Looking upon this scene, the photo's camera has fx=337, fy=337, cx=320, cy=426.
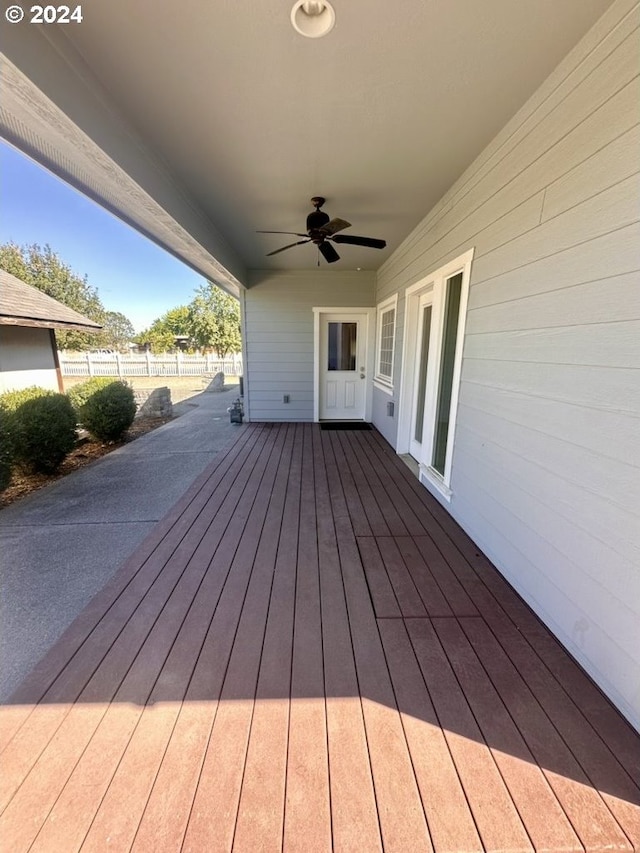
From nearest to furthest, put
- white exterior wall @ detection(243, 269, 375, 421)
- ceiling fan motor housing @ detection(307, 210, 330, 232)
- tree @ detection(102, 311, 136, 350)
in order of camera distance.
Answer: ceiling fan motor housing @ detection(307, 210, 330, 232)
white exterior wall @ detection(243, 269, 375, 421)
tree @ detection(102, 311, 136, 350)

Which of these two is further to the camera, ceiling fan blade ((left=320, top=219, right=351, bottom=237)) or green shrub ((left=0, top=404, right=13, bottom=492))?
green shrub ((left=0, top=404, right=13, bottom=492))

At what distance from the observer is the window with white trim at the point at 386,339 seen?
16.4 feet

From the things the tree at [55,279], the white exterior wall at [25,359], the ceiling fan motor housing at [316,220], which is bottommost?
the white exterior wall at [25,359]

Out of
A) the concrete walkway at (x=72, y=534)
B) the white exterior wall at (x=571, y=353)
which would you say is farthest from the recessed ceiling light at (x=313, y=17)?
the concrete walkway at (x=72, y=534)

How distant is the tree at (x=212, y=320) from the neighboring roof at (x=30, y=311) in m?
17.4

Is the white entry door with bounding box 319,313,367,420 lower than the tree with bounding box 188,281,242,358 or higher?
lower

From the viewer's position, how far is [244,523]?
8.79ft

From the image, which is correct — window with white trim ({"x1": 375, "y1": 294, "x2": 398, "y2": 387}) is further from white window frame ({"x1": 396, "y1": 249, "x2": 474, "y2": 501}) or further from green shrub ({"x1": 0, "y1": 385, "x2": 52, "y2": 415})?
green shrub ({"x1": 0, "y1": 385, "x2": 52, "y2": 415})

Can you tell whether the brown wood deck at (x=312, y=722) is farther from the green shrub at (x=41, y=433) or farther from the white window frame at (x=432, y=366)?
the green shrub at (x=41, y=433)

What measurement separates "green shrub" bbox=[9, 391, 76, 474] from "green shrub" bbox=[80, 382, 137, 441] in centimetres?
80

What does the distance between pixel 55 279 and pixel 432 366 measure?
19080 mm

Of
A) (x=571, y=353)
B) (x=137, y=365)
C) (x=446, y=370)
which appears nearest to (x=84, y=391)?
(x=446, y=370)

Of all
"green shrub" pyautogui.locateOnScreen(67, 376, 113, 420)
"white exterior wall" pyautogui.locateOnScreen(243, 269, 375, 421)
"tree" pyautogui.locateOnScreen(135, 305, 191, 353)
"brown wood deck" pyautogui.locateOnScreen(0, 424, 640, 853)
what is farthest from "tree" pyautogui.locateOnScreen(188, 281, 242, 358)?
"brown wood deck" pyautogui.locateOnScreen(0, 424, 640, 853)

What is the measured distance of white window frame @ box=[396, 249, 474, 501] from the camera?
2697 mm
